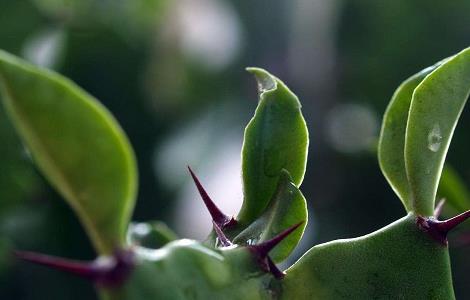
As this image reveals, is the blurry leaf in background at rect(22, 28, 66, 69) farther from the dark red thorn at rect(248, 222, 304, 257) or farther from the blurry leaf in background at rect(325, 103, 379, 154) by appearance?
the dark red thorn at rect(248, 222, 304, 257)

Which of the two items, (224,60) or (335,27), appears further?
(335,27)

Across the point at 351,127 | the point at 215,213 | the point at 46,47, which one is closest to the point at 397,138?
the point at 215,213

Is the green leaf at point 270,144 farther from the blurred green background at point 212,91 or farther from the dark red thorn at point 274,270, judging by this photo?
the blurred green background at point 212,91

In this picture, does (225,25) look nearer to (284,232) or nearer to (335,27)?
(335,27)

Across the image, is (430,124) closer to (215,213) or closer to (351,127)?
(215,213)

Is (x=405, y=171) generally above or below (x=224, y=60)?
above

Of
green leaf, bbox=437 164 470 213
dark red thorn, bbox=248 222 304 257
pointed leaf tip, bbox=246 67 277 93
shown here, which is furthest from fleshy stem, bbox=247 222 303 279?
green leaf, bbox=437 164 470 213

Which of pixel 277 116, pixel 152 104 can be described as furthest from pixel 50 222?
pixel 277 116
